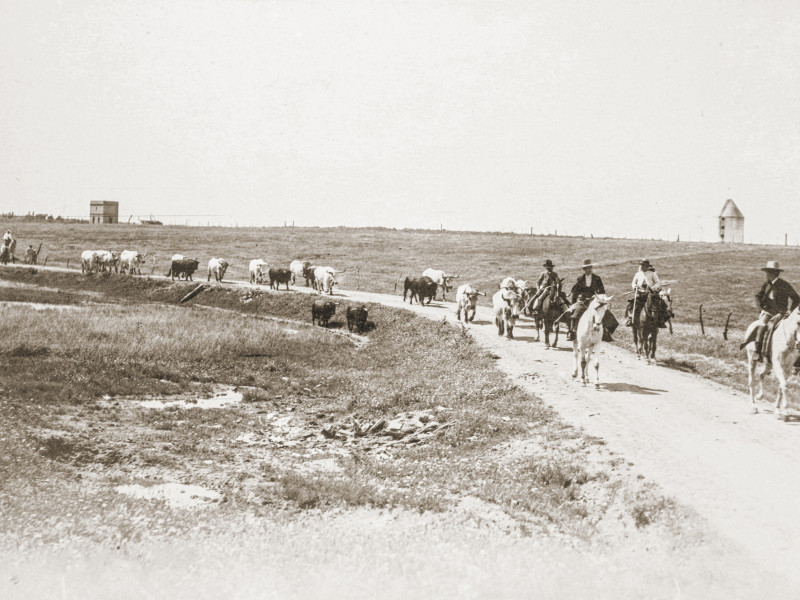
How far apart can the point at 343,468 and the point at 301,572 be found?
4.37m

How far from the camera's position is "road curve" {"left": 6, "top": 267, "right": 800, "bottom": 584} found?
8234 millimetres

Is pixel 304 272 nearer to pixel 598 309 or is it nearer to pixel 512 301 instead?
pixel 512 301

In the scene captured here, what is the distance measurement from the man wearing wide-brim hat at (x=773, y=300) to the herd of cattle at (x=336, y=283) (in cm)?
949

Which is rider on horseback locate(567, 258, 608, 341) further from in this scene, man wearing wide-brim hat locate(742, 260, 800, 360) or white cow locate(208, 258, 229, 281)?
white cow locate(208, 258, 229, 281)

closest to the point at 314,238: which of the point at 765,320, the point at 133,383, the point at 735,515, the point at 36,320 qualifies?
the point at 36,320

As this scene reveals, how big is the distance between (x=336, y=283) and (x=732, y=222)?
75816mm

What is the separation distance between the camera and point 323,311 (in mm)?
30953

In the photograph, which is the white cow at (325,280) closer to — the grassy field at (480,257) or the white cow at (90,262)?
the grassy field at (480,257)

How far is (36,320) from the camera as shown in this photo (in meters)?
25.5

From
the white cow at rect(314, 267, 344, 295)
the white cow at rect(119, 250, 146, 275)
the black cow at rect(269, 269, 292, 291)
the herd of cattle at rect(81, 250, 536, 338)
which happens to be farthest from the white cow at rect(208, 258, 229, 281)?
the white cow at rect(314, 267, 344, 295)

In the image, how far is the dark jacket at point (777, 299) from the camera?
1370cm

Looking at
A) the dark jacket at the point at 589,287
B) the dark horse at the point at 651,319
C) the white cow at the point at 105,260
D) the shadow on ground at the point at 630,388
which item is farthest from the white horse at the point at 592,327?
the white cow at the point at 105,260

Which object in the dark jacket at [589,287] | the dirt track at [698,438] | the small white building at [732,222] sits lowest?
the dirt track at [698,438]

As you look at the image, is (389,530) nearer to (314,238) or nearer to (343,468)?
(343,468)
